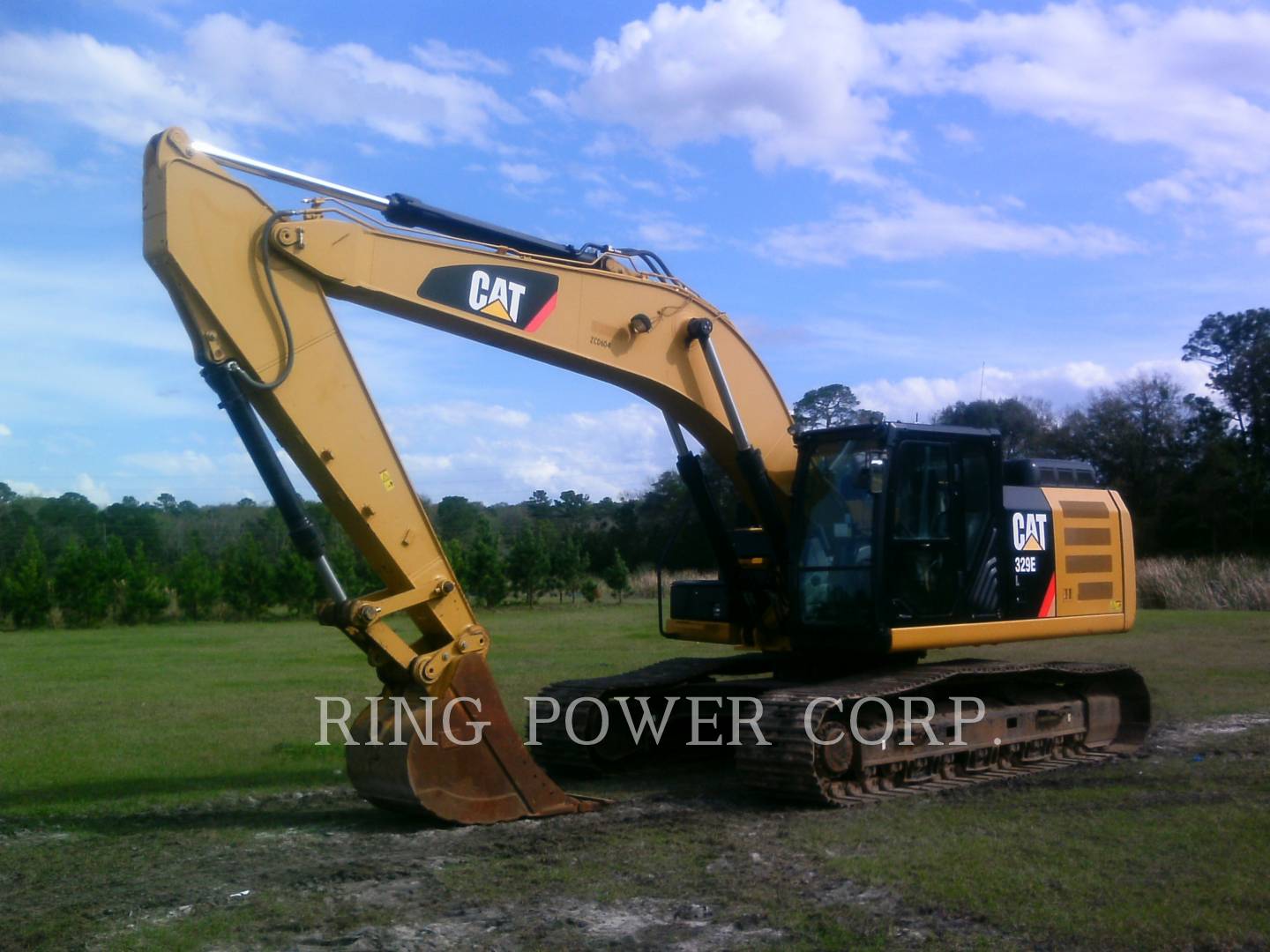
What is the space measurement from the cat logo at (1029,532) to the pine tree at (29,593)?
1252 inches

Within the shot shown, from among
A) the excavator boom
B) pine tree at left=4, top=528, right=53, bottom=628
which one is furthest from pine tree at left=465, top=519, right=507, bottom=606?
the excavator boom

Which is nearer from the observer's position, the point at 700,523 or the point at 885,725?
the point at 885,725

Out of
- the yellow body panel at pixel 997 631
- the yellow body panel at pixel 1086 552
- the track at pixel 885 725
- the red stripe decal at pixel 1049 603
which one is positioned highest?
the yellow body panel at pixel 1086 552

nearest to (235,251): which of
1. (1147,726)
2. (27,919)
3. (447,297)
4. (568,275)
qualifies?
(447,297)

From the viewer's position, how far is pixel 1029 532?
33.2ft

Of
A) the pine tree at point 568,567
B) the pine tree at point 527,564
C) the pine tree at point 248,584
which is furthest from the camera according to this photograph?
the pine tree at point 568,567

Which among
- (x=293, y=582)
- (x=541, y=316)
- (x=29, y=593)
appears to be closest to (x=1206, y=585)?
(x=293, y=582)

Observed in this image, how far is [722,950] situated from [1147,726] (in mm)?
7191

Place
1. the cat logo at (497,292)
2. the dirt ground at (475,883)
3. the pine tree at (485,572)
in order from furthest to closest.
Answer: the pine tree at (485,572) < the cat logo at (497,292) < the dirt ground at (475,883)

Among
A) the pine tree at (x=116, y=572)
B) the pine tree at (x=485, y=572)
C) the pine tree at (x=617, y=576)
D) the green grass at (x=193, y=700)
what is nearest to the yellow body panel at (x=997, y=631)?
the green grass at (x=193, y=700)

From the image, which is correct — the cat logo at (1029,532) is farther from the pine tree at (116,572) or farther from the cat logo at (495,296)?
the pine tree at (116,572)

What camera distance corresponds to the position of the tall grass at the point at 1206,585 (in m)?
→ 28.5

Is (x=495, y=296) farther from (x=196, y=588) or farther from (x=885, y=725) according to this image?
(x=196, y=588)

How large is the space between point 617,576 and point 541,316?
32.9 metres
